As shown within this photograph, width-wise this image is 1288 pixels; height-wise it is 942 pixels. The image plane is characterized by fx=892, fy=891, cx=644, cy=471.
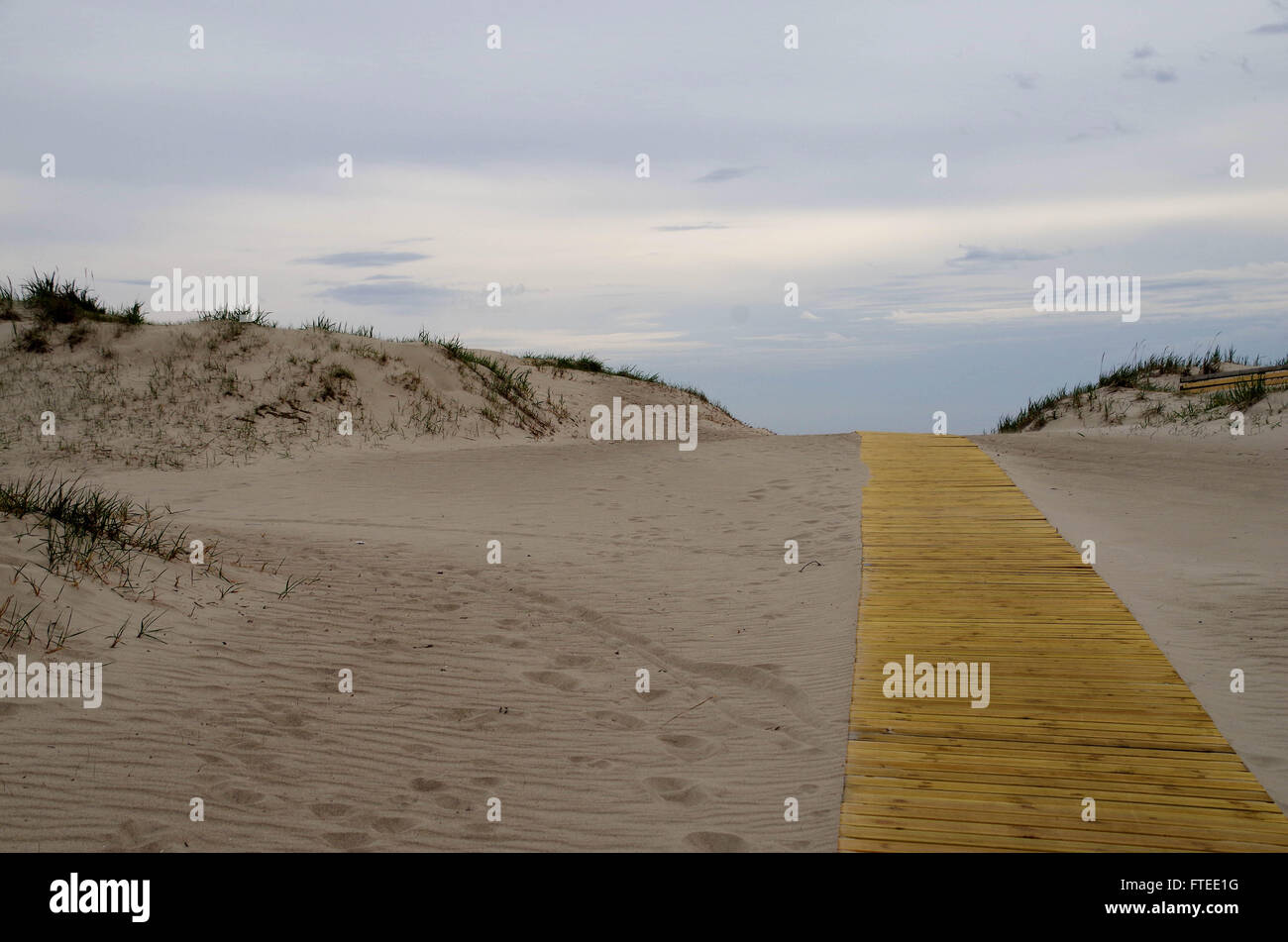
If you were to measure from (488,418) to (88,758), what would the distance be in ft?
44.6

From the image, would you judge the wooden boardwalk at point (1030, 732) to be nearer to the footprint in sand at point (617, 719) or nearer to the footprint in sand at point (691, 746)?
the footprint in sand at point (691, 746)

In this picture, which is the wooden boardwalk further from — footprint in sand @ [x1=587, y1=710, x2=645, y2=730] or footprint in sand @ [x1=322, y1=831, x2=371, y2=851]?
footprint in sand @ [x1=322, y1=831, x2=371, y2=851]

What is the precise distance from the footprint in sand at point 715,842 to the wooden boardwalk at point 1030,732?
0.43 metres

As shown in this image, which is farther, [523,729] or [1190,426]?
[1190,426]

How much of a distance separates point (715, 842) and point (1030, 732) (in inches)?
74.2

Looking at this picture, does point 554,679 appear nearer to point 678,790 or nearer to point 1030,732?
point 678,790

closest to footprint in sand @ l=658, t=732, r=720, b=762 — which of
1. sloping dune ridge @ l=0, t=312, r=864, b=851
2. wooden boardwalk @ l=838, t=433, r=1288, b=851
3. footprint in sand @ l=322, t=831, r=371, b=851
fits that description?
sloping dune ridge @ l=0, t=312, r=864, b=851

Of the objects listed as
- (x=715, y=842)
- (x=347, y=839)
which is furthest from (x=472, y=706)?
(x=715, y=842)

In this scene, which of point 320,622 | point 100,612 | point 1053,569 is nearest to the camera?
point 100,612

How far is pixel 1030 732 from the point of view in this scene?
4.61 metres
